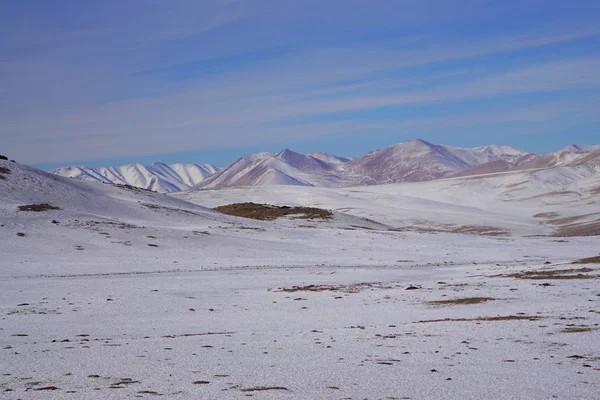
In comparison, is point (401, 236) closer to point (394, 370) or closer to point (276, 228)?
point (276, 228)

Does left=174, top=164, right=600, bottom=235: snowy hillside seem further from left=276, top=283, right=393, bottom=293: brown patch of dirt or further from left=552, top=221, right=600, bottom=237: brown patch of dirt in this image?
left=276, top=283, right=393, bottom=293: brown patch of dirt

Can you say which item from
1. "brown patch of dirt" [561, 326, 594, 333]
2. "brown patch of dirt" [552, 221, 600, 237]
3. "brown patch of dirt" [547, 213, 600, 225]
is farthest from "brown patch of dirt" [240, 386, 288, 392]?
"brown patch of dirt" [547, 213, 600, 225]

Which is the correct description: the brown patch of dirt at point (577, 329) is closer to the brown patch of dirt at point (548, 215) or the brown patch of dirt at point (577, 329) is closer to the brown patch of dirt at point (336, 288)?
the brown patch of dirt at point (336, 288)

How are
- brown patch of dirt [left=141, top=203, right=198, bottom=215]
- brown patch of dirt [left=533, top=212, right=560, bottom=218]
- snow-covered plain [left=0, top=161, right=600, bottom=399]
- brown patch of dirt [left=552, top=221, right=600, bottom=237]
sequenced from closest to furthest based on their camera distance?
snow-covered plain [left=0, top=161, right=600, bottom=399], brown patch of dirt [left=141, top=203, right=198, bottom=215], brown patch of dirt [left=552, top=221, right=600, bottom=237], brown patch of dirt [left=533, top=212, right=560, bottom=218]

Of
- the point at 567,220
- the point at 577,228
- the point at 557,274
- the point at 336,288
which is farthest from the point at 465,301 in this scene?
the point at 567,220

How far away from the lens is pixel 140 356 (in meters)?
11.2

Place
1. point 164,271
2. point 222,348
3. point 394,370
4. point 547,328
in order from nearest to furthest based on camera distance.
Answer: point 394,370
point 222,348
point 547,328
point 164,271

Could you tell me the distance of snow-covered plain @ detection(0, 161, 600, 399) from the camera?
361 inches

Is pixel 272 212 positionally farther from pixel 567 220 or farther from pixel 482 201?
pixel 482 201

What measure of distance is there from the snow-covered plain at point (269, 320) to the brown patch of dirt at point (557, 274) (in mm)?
295

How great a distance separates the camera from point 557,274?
24078mm

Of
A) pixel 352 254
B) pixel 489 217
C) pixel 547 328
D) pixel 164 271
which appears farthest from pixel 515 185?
pixel 547 328

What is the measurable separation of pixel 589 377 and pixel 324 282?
17.5 m

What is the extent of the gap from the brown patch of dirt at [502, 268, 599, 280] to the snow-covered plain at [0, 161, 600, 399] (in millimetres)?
295
